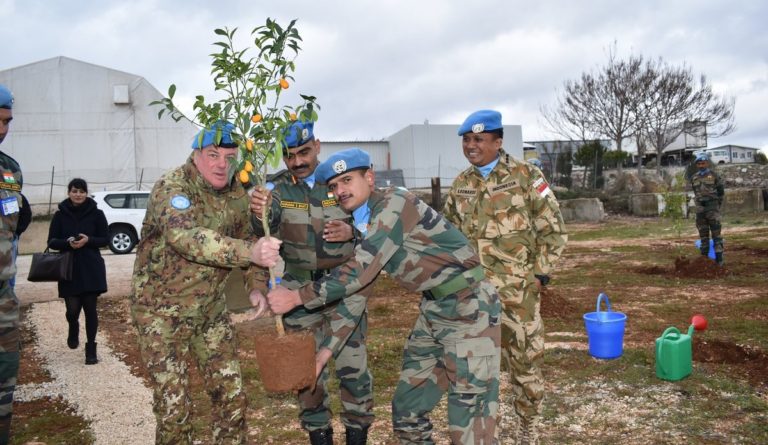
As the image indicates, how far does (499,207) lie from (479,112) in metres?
0.63

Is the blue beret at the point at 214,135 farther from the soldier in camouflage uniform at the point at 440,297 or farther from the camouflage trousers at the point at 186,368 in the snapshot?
the camouflage trousers at the point at 186,368

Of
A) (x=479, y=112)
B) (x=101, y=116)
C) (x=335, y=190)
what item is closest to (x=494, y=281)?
(x=479, y=112)

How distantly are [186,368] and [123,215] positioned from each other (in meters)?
14.5

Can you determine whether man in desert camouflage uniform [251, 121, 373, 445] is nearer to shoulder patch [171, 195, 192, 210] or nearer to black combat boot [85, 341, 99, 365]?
shoulder patch [171, 195, 192, 210]

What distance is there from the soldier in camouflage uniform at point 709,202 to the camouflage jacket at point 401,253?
972 cm

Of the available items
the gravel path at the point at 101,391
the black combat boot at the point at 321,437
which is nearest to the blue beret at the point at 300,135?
the black combat boot at the point at 321,437

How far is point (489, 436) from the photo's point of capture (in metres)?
3.00

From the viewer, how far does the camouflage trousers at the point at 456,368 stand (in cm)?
298

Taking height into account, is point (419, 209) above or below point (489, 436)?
above

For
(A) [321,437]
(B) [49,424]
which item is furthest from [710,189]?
(B) [49,424]

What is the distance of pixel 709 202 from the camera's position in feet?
36.7

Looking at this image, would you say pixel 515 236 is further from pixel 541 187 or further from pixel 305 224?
pixel 305 224

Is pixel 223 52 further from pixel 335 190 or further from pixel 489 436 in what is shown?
pixel 489 436

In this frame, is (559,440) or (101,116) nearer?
(559,440)
